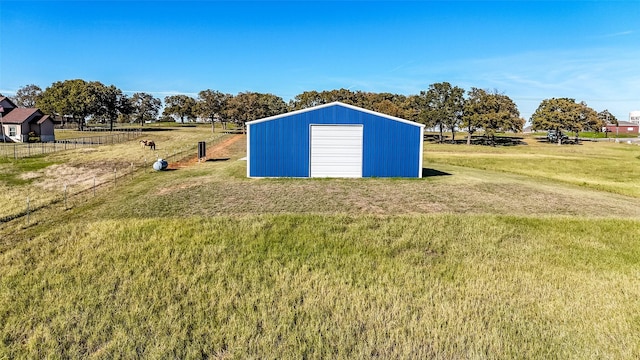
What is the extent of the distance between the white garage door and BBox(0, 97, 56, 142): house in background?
47.6 m

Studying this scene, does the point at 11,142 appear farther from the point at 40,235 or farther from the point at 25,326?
the point at 25,326

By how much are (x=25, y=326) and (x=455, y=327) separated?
26.4 ft

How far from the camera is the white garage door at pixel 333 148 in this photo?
22125 millimetres

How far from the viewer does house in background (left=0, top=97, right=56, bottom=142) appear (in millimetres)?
49781

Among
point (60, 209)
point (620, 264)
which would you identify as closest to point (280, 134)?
point (60, 209)

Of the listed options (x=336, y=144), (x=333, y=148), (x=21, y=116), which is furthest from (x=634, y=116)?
(x=21, y=116)

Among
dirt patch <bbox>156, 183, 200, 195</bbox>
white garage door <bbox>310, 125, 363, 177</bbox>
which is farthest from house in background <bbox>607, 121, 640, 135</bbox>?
dirt patch <bbox>156, 183, 200, 195</bbox>

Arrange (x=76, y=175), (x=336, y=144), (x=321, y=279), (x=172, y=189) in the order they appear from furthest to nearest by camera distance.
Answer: (x=76, y=175) < (x=336, y=144) < (x=172, y=189) < (x=321, y=279)

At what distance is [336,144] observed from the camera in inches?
872

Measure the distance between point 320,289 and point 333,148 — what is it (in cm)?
1451

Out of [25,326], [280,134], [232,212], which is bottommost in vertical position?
[25,326]

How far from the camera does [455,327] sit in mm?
6891

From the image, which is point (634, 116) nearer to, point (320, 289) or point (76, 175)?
point (76, 175)

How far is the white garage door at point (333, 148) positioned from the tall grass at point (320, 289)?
985cm
